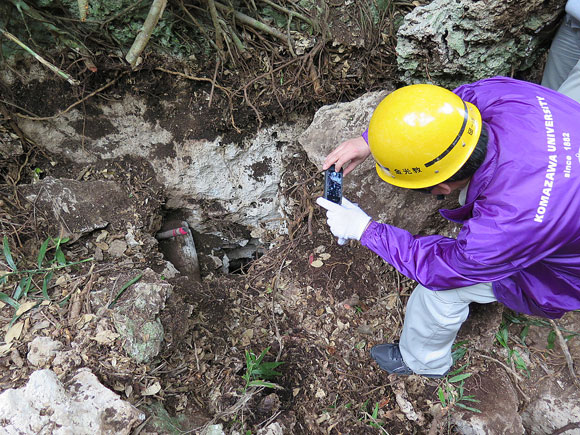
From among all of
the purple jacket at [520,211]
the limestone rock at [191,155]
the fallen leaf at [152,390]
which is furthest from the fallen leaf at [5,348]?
the purple jacket at [520,211]

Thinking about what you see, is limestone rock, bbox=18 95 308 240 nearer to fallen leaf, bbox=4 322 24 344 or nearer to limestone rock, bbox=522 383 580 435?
fallen leaf, bbox=4 322 24 344

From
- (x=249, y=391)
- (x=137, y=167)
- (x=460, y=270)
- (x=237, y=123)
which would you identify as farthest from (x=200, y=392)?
(x=237, y=123)

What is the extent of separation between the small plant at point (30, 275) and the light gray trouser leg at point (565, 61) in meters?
3.09

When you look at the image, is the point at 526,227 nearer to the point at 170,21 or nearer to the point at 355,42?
the point at 355,42

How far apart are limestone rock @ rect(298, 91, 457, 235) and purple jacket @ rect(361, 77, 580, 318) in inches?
25.6

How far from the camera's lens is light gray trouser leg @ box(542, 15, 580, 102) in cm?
206

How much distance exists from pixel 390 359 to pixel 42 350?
195 cm

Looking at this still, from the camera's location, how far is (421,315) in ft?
6.59

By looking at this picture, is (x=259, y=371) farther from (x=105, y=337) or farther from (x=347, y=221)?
(x=347, y=221)

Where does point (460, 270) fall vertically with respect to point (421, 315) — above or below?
above

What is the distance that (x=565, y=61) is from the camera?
2.23 m

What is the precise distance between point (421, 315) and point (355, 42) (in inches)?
76.6

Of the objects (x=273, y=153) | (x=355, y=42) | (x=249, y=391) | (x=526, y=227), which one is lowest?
(x=249, y=391)

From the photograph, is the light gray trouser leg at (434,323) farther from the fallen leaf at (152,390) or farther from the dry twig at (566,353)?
the fallen leaf at (152,390)
